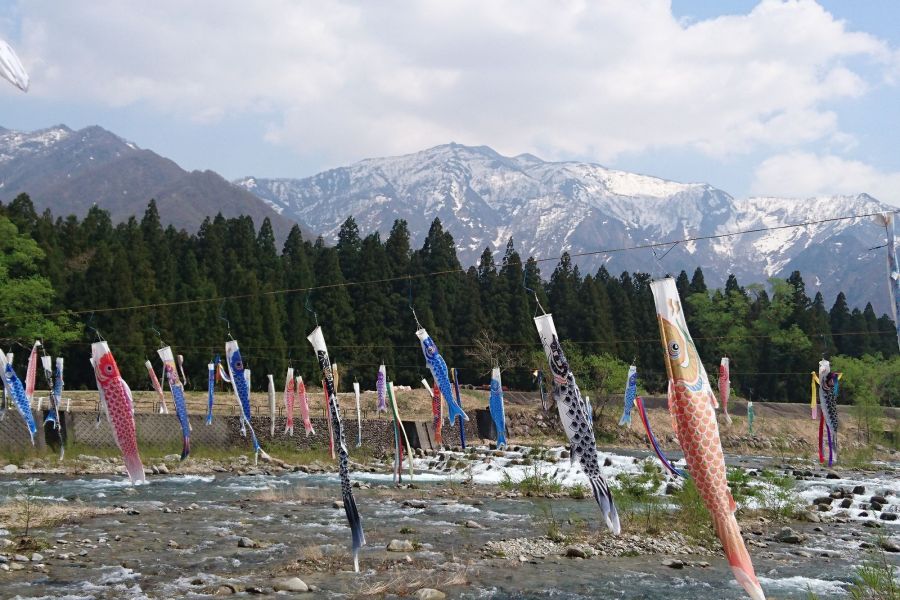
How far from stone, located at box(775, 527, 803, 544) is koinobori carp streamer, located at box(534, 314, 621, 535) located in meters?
5.33

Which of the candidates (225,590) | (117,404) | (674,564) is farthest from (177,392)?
(674,564)

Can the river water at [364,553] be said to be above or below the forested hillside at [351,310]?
below

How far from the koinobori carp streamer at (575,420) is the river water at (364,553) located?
1195mm

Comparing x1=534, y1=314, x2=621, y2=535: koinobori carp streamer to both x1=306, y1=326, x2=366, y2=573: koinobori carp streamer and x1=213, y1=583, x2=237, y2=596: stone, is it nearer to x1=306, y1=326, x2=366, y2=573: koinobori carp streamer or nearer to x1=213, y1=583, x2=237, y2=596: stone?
x1=306, y1=326, x2=366, y2=573: koinobori carp streamer

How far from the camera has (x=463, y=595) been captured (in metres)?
10.8

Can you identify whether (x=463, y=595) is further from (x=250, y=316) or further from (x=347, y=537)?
(x=250, y=316)

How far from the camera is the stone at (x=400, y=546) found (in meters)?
13.8

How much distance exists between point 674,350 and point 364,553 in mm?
7485

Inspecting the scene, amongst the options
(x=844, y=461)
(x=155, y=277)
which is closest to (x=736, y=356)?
(x=844, y=461)

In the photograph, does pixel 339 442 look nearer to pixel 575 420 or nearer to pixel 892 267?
pixel 575 420

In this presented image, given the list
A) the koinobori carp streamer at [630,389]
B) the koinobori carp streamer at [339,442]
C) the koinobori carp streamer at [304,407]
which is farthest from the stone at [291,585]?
the koinobori carp streamer at [630,389]

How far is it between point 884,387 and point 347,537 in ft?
176

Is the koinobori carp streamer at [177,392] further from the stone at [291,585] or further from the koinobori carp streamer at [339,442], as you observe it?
the stone at [291,585]

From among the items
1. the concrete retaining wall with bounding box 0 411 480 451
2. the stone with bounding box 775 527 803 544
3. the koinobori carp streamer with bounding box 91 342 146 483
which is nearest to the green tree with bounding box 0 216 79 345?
the concrete retaining wall with bounding box 0 411 480 451
